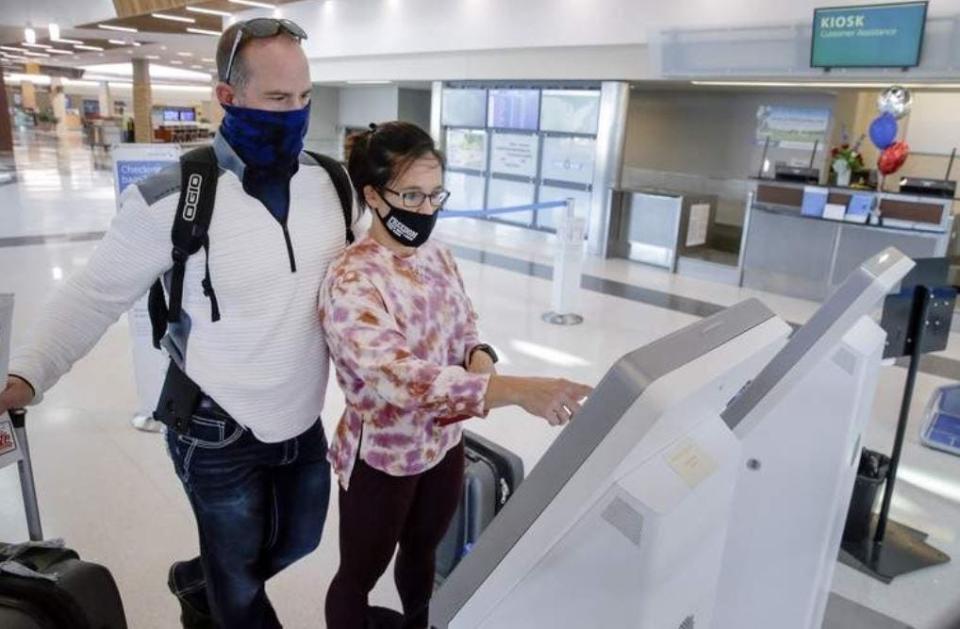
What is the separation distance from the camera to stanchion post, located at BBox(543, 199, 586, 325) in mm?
5078

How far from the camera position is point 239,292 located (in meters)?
1.23

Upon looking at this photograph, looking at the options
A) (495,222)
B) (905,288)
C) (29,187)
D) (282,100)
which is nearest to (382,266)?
(282,100)

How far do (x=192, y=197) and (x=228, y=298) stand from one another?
0.62 feet

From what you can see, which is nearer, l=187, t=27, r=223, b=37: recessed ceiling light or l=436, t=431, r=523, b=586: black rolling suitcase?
l=436, t=431, r=523, b=586: black rolling suitcase

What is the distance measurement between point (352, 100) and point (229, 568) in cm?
1376

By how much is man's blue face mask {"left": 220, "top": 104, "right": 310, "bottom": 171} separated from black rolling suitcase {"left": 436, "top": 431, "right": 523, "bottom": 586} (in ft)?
3.65

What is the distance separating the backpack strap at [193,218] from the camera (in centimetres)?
118

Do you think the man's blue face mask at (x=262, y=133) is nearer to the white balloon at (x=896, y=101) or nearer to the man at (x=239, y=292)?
the man at (x=239, y=292)

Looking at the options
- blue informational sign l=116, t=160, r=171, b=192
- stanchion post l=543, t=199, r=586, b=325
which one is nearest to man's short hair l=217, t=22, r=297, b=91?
blue informational sign l=116, t=160, r=171, b=192

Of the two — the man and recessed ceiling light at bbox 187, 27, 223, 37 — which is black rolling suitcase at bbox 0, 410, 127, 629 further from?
recessed ceiling light at bbox 187, 27, 223, 37

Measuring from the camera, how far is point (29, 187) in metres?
12.0

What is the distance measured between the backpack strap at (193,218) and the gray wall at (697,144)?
8757 mm

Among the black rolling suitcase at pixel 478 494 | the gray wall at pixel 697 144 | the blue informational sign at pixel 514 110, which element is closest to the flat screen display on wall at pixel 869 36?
the gray wall at pixel 697 144

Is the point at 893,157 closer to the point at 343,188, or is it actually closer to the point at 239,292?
the point at 343,188
